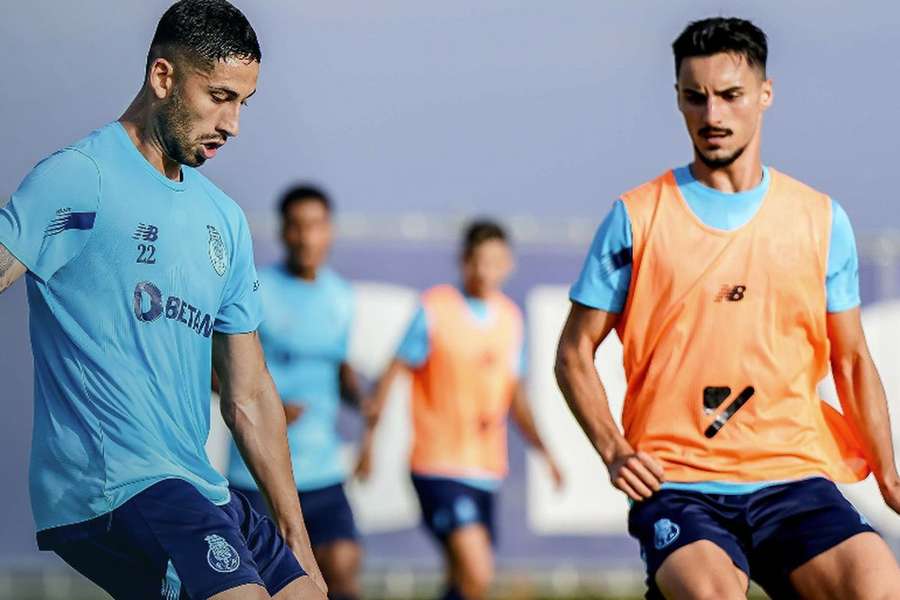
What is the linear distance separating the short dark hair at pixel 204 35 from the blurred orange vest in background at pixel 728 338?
1654mm

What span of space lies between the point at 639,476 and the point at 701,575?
19.5 inches

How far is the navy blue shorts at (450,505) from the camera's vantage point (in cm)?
1179

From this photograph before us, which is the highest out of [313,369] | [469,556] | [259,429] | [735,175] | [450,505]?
[735,175]

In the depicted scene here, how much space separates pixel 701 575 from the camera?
5965 mm

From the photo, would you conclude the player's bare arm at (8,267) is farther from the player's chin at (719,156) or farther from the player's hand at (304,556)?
the player's chin at (719,156)

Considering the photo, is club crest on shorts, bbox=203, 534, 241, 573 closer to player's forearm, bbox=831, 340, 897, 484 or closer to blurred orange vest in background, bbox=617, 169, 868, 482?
blurred orange vest in background, bbox=617, 169, 868, 482

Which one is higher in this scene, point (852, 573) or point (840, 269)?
point (840, 269)

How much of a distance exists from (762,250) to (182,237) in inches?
83.3

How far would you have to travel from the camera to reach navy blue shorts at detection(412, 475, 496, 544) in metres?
11.8

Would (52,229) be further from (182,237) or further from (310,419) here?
(310,419)

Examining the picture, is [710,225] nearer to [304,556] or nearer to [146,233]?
[304,556]

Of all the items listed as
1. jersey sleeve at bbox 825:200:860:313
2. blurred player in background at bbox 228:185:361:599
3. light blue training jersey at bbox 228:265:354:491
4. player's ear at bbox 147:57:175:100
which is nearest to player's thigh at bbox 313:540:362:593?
blurred player in background at bbox 228:185:361:599

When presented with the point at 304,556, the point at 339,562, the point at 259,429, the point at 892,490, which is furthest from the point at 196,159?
the point at 339,562

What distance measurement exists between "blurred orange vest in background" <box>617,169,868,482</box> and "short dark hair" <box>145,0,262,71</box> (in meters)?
1.65
